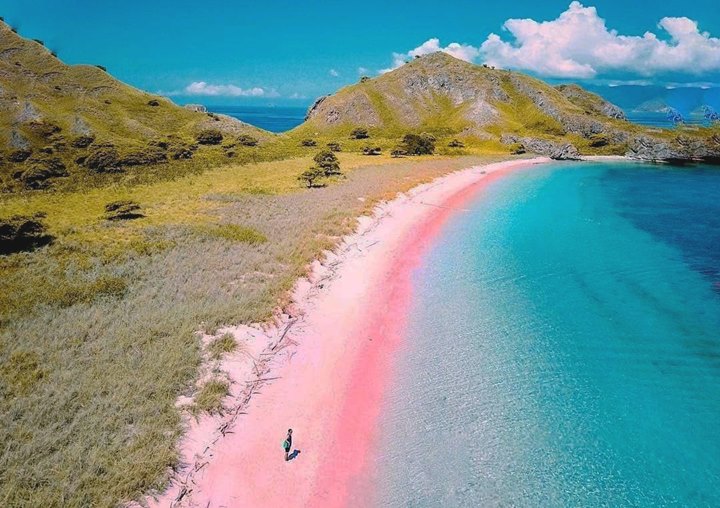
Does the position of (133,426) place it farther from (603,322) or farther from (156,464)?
(603,322)

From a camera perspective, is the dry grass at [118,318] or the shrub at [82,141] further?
the shrub at [82,141]

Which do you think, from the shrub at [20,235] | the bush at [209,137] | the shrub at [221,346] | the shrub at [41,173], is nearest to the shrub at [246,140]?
the bush at [209,137]

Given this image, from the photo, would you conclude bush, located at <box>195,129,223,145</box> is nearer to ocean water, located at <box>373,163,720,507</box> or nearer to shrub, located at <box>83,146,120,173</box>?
shrub, located at <box>83,146,120,173</box>

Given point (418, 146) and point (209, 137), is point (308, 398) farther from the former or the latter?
point (418, 146)

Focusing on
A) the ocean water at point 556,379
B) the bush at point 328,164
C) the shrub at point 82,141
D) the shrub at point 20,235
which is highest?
the shrub at point 82,141

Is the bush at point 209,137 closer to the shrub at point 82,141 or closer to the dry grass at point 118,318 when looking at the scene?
the shrub at point 82,141

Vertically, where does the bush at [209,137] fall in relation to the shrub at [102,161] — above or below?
above

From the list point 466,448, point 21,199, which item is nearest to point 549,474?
point 466,448
